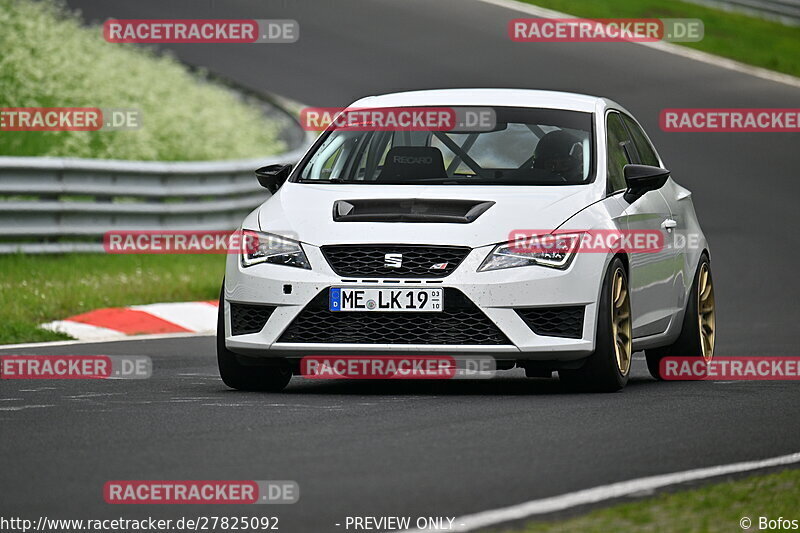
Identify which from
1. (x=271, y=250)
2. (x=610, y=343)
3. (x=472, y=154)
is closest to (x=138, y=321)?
(x=472, y=154)

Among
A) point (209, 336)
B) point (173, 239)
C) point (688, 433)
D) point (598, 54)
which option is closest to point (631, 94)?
point (598, 54)

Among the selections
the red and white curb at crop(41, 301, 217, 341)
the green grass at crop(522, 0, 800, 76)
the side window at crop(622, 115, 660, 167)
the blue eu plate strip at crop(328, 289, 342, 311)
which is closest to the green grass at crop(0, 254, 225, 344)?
the red and white curb at crop(41, 301, 217, 341)

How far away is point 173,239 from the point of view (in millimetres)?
17875

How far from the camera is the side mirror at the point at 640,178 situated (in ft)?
34.4

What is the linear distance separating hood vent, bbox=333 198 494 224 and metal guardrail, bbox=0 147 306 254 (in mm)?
7242

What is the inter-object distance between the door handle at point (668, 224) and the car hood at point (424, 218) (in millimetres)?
1074

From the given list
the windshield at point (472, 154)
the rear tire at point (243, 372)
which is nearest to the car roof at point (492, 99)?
the windshield at point (472, 154)

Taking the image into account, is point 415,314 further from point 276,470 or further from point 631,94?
point 631,94

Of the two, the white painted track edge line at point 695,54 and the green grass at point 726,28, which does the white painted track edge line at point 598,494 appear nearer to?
the white painted track edge line at point 695,54

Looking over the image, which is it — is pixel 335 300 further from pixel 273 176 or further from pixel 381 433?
pixel 381 433

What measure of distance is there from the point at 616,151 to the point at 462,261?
188cm

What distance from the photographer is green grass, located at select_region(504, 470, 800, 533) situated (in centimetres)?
578

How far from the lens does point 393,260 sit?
958 cm

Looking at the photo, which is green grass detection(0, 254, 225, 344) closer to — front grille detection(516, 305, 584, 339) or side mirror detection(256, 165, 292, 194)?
side mirror detection(256, 165, 292, 194)
